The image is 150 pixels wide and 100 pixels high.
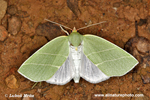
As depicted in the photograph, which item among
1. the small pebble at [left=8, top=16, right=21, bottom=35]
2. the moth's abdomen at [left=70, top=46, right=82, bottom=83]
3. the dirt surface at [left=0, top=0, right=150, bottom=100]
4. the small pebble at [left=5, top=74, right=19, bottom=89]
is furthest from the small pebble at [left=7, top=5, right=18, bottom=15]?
the moth's abdomen at [left=70, top=46, right=82, bottom=83]

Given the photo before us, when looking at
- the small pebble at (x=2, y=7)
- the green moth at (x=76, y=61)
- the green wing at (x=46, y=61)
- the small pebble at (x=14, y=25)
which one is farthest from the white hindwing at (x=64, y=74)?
the small pebble at (x=2, y=7)

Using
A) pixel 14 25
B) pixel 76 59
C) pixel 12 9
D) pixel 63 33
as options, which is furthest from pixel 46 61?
pixel 12 9

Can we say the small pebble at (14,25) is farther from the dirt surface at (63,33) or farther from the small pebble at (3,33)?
the small pebble at (3,33)

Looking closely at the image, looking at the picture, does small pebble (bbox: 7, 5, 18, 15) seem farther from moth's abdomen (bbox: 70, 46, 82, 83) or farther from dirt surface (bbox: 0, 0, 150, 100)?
moth's abdomen (bbox: 70, 46, 82, 83)

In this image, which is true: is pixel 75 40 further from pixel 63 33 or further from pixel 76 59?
pixel 63 33

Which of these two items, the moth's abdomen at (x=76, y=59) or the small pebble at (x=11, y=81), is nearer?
the moth's abdomen at (x=76, y=59)

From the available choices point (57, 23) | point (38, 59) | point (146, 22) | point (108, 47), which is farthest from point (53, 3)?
point (146, 22)

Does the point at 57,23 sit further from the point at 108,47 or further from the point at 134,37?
the point at 134,37
